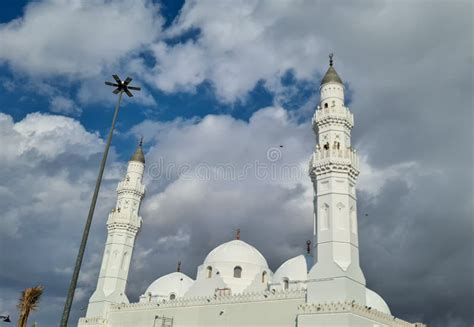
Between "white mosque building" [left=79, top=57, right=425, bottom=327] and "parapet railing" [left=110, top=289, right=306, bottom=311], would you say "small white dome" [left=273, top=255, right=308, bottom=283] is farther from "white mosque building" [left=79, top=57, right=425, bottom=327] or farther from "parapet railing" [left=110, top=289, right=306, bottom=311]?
"parapet railing" [left=110, top=289, right=306, bottom=311]

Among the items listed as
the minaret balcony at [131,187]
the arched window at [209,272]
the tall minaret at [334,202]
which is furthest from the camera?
the minaret balcony at [131,187]

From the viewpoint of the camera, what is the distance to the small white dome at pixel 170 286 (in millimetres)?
47000

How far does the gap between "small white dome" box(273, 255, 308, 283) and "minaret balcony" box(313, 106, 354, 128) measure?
12717 millimetres

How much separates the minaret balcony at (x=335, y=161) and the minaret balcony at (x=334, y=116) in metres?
2.32

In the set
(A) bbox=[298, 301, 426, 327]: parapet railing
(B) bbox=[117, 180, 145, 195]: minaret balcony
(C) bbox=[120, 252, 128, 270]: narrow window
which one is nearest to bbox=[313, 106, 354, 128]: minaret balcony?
(A) bbox=[298, 301, 426, 327]: parapet railing

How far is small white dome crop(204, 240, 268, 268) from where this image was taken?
4247cm

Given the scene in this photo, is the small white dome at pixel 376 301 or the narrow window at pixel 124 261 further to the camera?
the narrow window at pixel 124 261

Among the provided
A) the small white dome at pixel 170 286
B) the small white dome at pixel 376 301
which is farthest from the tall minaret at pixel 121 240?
the small white dome at pixel 376 301

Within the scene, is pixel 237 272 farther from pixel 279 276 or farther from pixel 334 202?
pixel 334 202

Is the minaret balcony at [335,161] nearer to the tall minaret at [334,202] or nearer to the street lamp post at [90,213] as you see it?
the tall minaret at [334,202]

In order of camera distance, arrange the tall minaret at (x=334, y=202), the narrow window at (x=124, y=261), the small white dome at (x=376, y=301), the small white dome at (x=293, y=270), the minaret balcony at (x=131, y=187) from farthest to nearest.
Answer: the minaret balcony at (x=131, y=187) → the narrow window at (x=124, y=261) → the small white dome at (x=376, y=301) → the small white dome at (x=293, y=270) → the tall minaret at (x=334, y=202)

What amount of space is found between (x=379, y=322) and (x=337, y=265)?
17.4 ft

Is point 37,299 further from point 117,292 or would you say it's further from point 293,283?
point 293,283

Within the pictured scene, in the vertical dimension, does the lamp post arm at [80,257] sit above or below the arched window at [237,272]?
below
